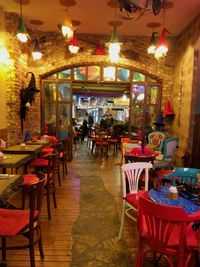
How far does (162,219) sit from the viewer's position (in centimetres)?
173

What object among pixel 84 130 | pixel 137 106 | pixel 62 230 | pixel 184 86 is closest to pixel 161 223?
pixel 62 230

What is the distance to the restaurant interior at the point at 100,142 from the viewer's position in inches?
83.8

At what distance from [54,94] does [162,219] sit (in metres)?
5.89

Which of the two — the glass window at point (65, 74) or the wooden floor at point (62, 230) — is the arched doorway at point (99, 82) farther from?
the wooden floor at point (62, 230)

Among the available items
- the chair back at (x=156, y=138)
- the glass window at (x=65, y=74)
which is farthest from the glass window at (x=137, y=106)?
the glass window at (x=65, y=74)

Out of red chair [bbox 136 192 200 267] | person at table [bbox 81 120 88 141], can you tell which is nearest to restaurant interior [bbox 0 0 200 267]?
red chair [bbox 136 192 200 267]

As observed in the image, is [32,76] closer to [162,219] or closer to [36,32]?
[36,32]

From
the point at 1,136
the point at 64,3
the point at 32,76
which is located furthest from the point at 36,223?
the point at 32,76

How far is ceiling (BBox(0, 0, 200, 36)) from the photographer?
15.4 feet

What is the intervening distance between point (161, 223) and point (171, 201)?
1.35 feet

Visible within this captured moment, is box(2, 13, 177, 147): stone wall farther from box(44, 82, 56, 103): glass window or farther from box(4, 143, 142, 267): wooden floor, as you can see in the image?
box(4, 143, 142, 267): wooden floor

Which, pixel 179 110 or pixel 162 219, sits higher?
pixel 179 110

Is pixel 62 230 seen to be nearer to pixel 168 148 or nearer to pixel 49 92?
pixel 168 148

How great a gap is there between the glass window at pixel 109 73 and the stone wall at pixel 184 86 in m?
1.84
